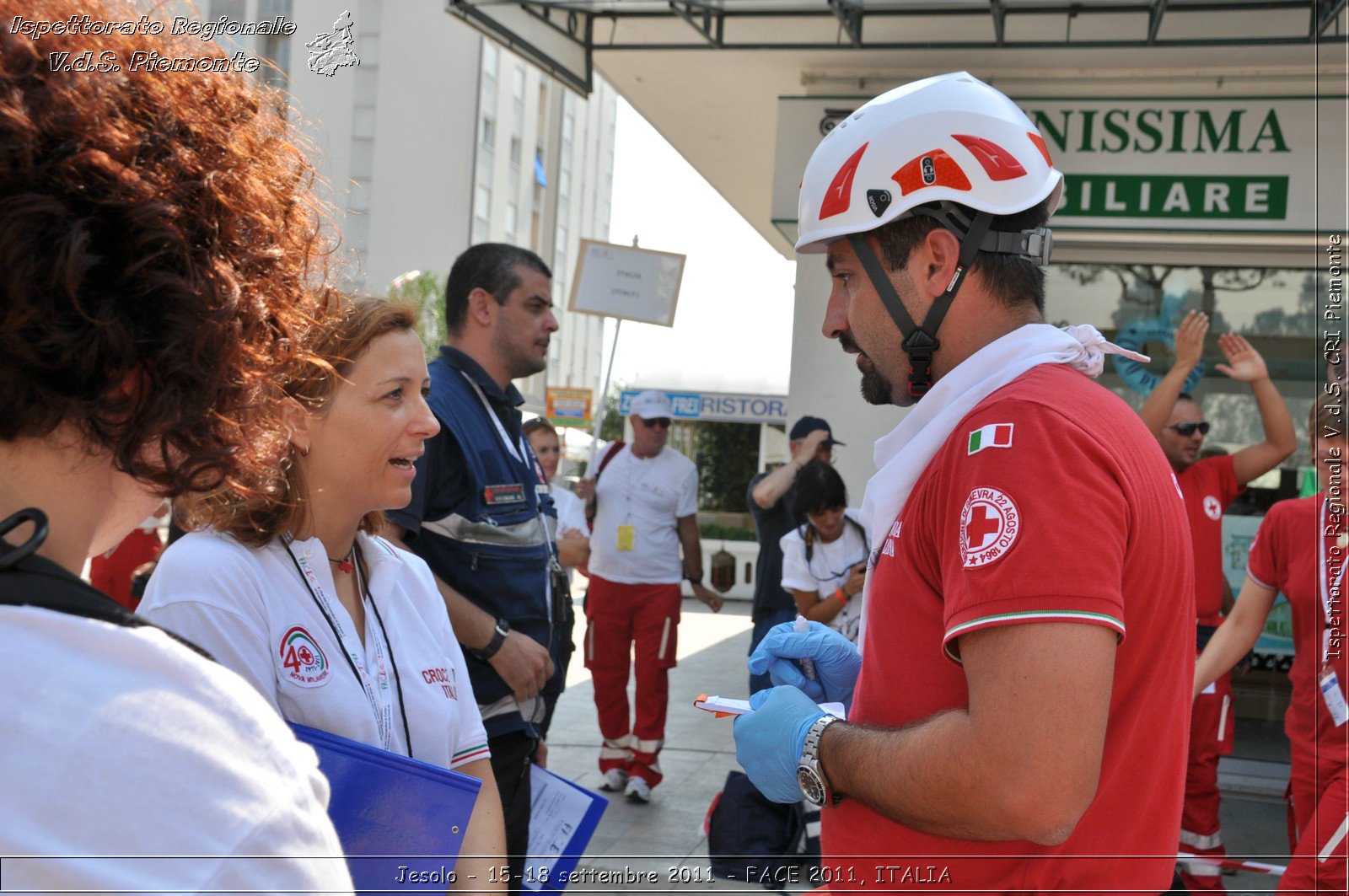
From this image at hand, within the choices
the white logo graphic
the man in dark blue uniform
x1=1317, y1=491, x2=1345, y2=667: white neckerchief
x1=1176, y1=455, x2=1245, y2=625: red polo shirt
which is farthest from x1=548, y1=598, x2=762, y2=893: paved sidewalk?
the white logo graphic

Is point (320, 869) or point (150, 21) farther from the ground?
point (150, 21)

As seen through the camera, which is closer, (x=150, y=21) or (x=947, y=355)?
(x=150, y=21)

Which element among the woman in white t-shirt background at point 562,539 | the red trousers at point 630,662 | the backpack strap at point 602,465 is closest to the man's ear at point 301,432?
the woman in white t-shirt background at point 562,539

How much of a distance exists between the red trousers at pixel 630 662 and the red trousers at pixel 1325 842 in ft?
13.4

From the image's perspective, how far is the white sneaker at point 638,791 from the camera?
674cm

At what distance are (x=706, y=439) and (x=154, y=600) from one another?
2158 centimetres

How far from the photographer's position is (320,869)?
815mm

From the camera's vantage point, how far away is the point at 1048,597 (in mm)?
1424

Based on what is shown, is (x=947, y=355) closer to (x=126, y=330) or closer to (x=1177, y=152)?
(x=126, y=330)

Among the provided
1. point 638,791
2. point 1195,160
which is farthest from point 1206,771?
point 1195,160

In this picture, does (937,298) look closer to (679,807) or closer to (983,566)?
(983,566)

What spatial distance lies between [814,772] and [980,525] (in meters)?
0.52

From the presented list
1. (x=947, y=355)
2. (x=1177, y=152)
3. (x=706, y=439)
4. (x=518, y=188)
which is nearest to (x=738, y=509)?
(x=706, y=439)

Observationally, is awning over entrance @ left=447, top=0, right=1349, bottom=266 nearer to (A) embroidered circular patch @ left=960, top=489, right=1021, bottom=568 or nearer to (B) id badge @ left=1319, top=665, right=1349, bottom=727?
(B) id badge @ left=1319, top=665, right=1349, bottom=727
